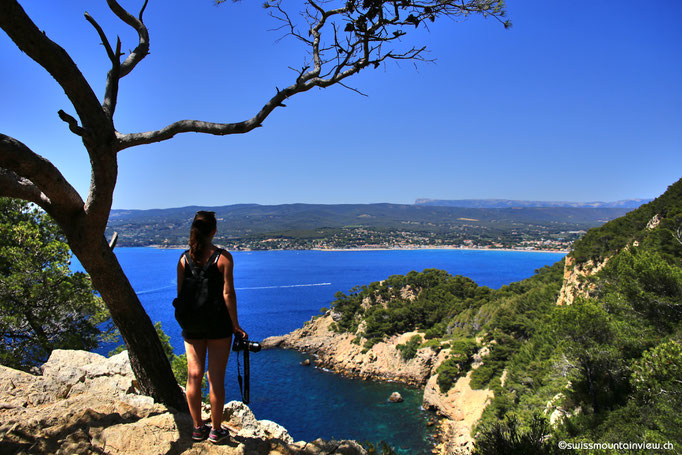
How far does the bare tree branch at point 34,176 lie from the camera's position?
7.52 feet

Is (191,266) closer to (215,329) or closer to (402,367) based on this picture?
(215,329)

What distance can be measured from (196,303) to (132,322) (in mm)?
1096

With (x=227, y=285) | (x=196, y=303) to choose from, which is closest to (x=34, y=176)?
(x=196, y=303)

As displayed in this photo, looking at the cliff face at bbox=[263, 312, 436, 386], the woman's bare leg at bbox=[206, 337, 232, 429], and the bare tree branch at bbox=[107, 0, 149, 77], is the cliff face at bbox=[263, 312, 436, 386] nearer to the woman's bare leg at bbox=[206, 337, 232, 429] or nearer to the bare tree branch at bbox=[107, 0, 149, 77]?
the woman's bare leg at bbox=[206, 337, 232, 429]

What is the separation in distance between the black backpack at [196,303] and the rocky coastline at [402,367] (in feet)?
42.6

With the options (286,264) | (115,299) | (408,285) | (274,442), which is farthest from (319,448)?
(286,264)

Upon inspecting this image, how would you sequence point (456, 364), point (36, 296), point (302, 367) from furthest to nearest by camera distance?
1. point (302, 367)
2. point (456, 364)
3. point (36, 296)

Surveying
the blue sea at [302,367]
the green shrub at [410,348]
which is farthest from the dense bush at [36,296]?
the green shrub at [410,348]

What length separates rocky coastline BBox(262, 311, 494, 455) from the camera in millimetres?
18734

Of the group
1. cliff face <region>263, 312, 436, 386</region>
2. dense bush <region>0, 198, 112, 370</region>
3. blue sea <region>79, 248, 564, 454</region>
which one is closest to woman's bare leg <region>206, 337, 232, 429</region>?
dense bush <region>0, 198, 112, 370</region>

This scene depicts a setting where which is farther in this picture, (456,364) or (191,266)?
(456,364)

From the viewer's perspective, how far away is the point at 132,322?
324 cm

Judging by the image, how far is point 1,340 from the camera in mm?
7250

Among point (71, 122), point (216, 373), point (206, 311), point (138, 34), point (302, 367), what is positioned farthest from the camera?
point (302, 367)
